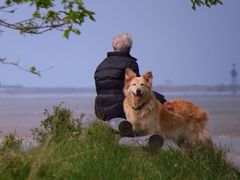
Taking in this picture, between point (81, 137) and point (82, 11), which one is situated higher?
point (82, 11)

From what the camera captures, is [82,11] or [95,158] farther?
[95,158]

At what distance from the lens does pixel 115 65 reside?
998cm

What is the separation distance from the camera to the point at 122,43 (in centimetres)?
1009

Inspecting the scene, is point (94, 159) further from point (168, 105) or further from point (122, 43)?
point (122, 43)

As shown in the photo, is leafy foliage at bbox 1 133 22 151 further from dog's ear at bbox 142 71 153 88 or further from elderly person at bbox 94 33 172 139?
dog's ear at bbox 142 71 153 88

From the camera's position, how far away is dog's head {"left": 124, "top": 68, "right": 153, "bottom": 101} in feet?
30.6

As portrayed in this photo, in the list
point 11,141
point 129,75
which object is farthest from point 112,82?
point 11,141

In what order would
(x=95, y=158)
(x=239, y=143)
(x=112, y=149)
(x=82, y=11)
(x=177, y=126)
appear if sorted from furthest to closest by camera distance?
1. (x=239, y=143)
2. (x=177, y=126)
3. (x=112, y=149)
4. (x=95, y=158)
5. (x=82, y=11)

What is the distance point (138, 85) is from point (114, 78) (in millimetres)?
744

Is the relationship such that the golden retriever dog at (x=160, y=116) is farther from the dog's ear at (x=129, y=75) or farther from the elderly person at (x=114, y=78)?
the elderly person at (x=114, y=78)

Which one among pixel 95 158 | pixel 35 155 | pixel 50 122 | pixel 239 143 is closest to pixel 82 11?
pixel 35 155

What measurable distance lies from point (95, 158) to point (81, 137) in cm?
124

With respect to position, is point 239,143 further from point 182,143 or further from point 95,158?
point 95,158

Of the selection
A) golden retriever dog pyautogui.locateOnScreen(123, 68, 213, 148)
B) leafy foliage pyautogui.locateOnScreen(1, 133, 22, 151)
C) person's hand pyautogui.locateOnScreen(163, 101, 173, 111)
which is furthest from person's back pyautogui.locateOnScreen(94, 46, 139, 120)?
leafy foliage pyautogui.locateOnScreen(1, 133, 22, 151)
